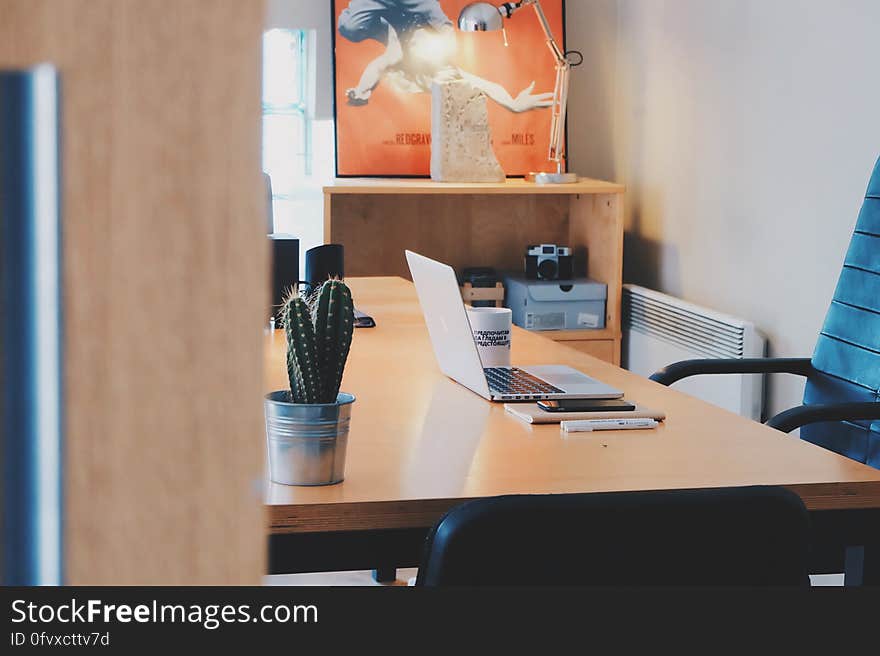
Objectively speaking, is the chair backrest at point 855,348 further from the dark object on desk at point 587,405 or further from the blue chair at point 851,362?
the dark object on desk at point 587,405

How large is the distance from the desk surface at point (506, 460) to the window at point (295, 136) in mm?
2539

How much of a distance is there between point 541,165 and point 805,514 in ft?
11.0

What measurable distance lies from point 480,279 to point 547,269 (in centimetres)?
24

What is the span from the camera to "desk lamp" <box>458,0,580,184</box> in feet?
12.6

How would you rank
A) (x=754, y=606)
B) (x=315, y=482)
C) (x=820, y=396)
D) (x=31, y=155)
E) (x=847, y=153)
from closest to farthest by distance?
1. (x=31, y=155)
2. (x=754, y=606)
3. (x=315, y=482)
4. (x=820, y=396)
5. (x=847, y=153)

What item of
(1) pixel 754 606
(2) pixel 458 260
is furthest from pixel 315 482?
(2) pixel 458 260

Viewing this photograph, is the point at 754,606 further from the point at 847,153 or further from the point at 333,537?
the point at 847,153

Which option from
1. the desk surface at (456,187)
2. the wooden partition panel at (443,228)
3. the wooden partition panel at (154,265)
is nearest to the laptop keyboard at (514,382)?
the wooden partition panel at (154,265)

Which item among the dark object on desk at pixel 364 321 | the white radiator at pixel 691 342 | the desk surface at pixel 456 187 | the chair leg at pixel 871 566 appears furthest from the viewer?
the desk surface at pixel 456 187

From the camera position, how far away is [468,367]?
1.67 metres

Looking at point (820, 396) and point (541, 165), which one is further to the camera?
point (541, 165)

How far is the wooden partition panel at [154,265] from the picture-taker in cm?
19

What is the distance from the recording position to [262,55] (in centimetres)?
19

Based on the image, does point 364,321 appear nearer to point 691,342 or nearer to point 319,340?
point 319,340
